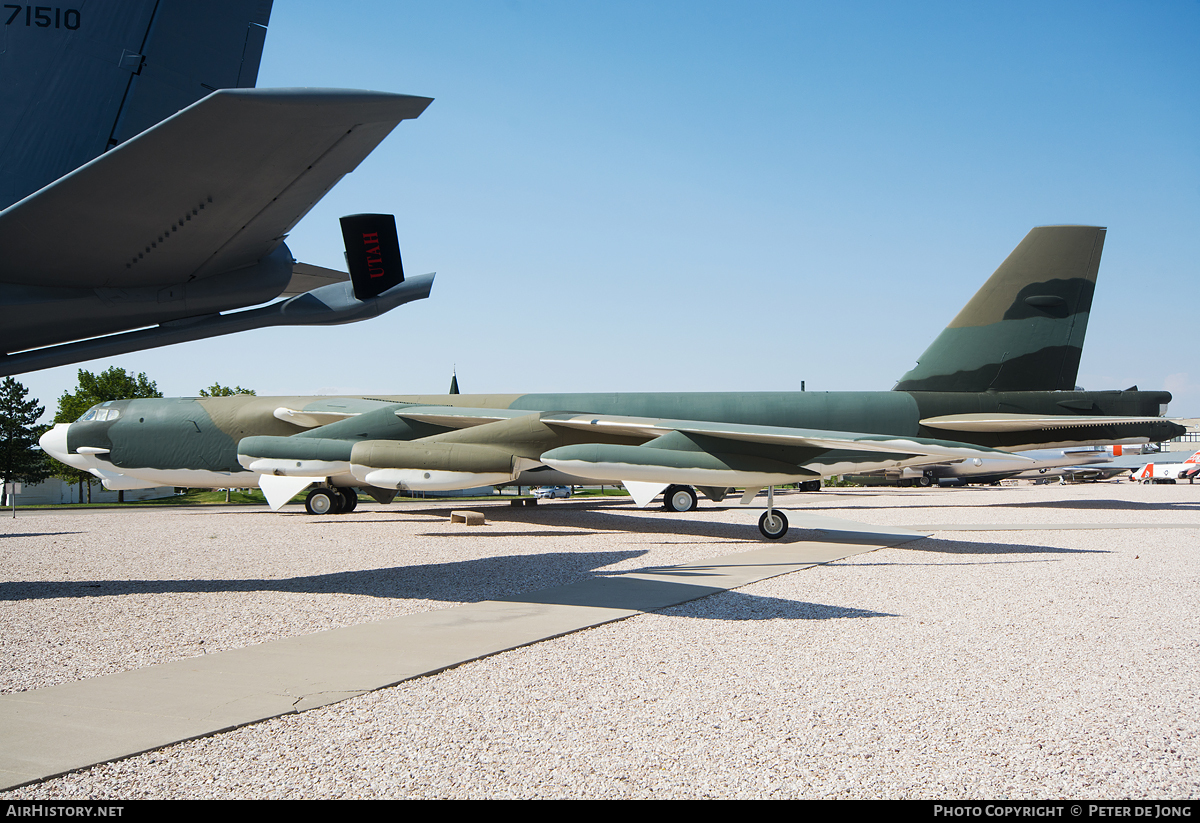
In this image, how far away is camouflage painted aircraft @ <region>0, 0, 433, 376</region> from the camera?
3900mm

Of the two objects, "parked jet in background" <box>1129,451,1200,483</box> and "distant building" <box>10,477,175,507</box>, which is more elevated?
"distant building" <box>10,477,175,507</box>

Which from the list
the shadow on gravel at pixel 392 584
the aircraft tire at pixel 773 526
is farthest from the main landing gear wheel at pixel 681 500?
the shadow on gravel at pixel 392 584

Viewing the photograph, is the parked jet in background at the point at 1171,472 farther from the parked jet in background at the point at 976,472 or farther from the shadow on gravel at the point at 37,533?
the shadow on gravel at the point at 37,533

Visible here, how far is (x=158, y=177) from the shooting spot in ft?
13.4

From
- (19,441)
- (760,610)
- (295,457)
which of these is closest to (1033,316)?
(760,610)

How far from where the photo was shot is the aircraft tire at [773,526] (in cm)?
1345

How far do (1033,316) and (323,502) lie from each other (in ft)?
62.4

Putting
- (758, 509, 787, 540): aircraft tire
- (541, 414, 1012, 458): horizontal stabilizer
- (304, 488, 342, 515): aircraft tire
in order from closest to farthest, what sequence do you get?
(541, 414, 1012, 458): horizontal stabilizer → (758, 509, 787, 540): aircraft tire → (304, 488, 342, 515): aircraft tire

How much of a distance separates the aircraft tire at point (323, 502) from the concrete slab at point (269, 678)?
46.6 feet

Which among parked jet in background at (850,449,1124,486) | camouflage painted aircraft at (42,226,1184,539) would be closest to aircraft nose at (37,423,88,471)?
camouflage painted aircraft at (42,226,1184,539)

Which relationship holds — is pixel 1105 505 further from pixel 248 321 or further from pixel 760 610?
pixel 248 321

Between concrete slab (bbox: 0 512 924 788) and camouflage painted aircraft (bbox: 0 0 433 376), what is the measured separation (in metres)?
2.49

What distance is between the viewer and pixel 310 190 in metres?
4.32

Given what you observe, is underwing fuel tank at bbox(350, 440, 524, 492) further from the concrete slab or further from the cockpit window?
the cockpit window
